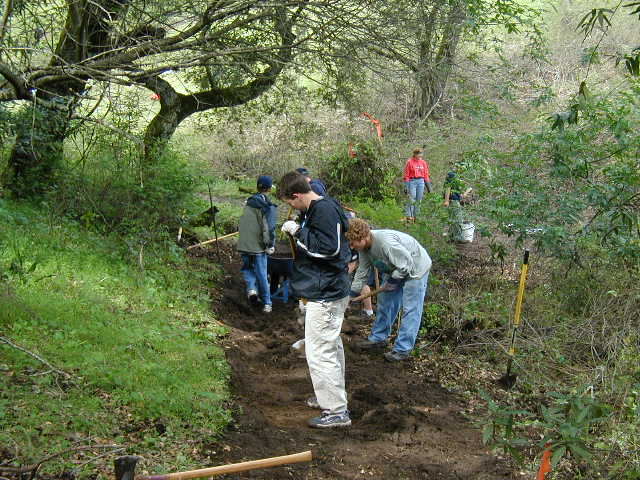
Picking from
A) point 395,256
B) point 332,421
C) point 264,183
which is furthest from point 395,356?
point 264,183

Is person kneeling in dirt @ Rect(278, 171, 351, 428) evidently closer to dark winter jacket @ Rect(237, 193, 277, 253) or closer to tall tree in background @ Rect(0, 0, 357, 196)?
tall tree in background @ Rect(0, 0, 357, 196)

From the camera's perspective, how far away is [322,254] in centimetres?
557

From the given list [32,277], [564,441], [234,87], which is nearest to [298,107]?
[234,87]

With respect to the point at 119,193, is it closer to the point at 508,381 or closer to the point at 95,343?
the point at 95,343

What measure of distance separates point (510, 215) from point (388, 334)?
2372mm

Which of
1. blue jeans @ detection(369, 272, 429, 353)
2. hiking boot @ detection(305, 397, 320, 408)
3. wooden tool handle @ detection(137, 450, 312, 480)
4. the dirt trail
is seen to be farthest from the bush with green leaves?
wooden tool handle @ detection(137, 450, 312, 480)

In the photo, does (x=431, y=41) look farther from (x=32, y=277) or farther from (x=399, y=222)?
(x=32, y=277)

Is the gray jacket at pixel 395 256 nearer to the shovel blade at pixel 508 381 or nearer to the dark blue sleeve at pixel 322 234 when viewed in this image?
the shovel blade at pixel 508 381

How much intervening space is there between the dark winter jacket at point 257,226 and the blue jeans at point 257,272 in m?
0.16

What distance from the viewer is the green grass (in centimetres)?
500

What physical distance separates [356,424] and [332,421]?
0.96ft

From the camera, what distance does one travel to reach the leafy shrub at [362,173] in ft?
56.9

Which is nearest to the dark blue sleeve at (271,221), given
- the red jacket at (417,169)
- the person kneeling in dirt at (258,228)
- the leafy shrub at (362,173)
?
the person kneeling in dirt at (258,228)

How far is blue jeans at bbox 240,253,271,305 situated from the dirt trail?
1160mm
